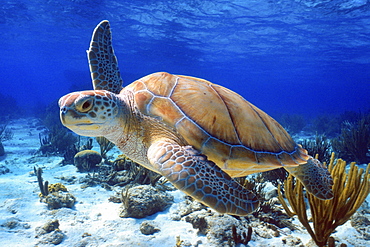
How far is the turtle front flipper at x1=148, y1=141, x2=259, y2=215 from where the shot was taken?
1.76 meters

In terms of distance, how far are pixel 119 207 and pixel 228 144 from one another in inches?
112

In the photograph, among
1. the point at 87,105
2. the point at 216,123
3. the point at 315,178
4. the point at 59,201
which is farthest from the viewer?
the point at 59,201

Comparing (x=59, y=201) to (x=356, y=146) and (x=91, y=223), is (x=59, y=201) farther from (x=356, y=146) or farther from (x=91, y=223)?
(x=356, y=146)

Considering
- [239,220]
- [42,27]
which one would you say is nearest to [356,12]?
[239,220]

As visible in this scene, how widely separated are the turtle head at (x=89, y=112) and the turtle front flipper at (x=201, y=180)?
23.9 inches

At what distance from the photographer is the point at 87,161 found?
643 cm

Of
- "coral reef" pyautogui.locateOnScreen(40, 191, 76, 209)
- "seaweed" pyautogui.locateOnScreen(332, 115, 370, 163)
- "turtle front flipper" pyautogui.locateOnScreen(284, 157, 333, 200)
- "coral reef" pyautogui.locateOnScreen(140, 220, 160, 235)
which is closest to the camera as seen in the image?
"turtle front flipper" pyautogui.locateOnScreen(284, 157, 333, 200)

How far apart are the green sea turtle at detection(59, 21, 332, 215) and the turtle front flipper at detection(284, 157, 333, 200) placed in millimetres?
11

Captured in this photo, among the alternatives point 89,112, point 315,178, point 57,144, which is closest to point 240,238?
point 315,178

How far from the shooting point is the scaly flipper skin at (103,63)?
120 inches

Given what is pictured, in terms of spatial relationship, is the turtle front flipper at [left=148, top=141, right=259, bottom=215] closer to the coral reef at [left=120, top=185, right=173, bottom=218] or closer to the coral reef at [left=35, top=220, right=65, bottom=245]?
the coral reef at [left=120, top=185, right=173, bottom=218]

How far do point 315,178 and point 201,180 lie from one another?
1799 millimetres

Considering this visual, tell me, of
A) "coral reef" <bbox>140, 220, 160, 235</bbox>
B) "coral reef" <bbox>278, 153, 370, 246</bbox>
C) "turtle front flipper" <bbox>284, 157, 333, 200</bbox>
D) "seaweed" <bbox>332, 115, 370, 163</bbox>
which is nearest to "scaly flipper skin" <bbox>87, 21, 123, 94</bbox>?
"coral reef" <bbox>140, 220, 160, 235</bbox>

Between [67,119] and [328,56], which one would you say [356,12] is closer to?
[328,56]
